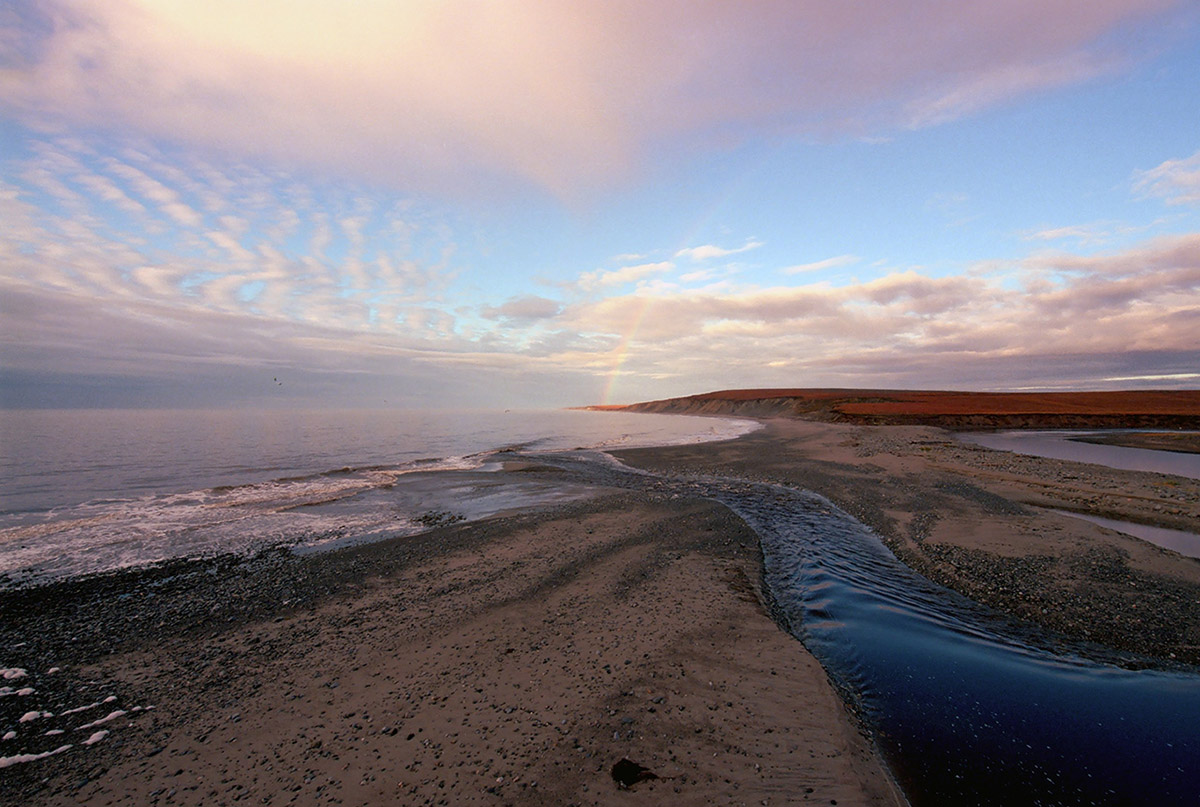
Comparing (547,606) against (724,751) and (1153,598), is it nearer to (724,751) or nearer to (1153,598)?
(724,751)

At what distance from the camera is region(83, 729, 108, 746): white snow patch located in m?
5.86

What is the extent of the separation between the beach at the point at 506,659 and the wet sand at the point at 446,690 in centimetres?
3

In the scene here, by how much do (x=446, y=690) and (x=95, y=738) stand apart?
4.52 meters

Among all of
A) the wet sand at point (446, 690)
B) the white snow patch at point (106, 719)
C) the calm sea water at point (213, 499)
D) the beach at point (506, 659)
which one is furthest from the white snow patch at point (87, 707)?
the calm sea water at point (213, 499)

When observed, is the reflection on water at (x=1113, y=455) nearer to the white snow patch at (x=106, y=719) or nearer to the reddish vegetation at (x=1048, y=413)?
the reddish vegetation at (x=1048, y=413)

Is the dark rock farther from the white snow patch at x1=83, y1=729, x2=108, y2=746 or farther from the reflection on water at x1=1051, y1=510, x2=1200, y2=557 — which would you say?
the reflection on water at x1=1051, y1=510, x2=1200, y2=557

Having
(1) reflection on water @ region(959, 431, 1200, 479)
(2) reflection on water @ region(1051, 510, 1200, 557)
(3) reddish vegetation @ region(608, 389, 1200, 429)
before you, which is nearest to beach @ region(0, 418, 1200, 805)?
(2) reflection on water @ region(1051, 510, 1200, 557)

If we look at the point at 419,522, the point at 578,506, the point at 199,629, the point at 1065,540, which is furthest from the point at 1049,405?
the point at 199,629

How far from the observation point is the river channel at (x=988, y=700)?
4.95m

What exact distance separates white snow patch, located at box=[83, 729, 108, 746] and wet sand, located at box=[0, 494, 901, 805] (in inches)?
5.6

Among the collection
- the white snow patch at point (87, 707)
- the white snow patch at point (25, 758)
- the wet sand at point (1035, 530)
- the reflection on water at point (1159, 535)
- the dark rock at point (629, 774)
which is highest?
the dark rock at point (629, 774)

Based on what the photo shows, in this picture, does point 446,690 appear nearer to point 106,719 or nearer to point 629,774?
point 629,774

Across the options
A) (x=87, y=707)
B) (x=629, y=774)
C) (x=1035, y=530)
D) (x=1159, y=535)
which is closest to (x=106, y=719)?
(x=87, y=707)

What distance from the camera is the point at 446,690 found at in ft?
21.7
